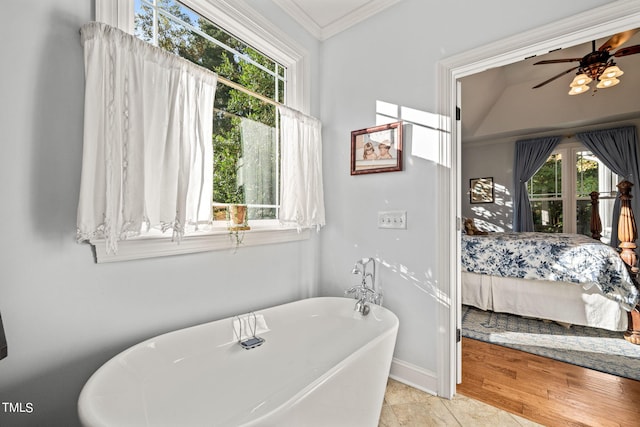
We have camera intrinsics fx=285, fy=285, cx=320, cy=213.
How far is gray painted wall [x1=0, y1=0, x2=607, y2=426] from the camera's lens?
1048 millimetres

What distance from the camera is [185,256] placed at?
153 centimetres

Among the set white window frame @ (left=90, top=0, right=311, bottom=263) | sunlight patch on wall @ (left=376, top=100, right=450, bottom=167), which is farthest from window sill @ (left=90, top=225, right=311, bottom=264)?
sunlight patch on wall @ (left=376, top=100, right=450, bottom=167)

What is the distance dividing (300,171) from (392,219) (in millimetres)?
747

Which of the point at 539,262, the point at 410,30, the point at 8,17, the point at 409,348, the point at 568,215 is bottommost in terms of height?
the point at 409,348

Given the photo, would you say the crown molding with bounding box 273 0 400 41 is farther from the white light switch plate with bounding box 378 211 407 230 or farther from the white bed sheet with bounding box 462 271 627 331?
the white bed sheet with bounding box 462 271 627 331

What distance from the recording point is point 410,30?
6.36 ft

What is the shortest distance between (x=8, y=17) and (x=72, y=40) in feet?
0.59

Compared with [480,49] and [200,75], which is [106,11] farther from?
[480,49]

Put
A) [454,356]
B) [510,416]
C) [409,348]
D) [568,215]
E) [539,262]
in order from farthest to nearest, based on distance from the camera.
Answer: [568,215] → [539,262] → [409,348] → [454,356] → [510,416]

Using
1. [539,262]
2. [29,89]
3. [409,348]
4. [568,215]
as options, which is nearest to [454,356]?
[409,348]

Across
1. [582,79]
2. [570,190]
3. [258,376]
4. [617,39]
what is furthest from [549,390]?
[570,190]

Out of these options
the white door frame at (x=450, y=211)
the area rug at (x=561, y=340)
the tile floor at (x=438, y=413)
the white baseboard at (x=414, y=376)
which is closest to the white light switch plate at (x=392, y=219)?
the white door frame at (x=450, y=211)

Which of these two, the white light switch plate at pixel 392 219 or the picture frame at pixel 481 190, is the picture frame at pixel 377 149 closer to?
the white light switch plate at pixel 392 219

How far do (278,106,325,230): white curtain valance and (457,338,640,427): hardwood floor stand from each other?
1.55 metres
